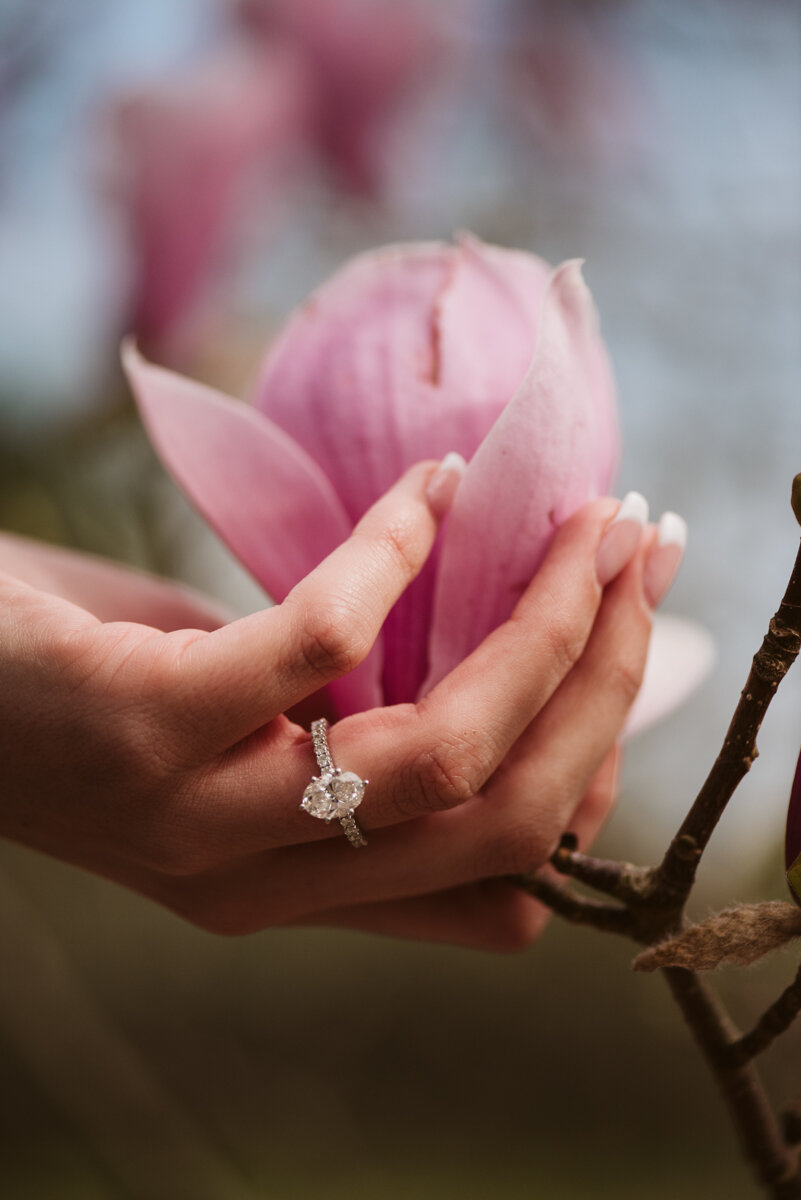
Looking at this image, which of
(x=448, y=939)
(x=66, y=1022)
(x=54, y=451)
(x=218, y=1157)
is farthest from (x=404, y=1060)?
(x=448, y=939)

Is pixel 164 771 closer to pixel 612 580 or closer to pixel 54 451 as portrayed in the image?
pixel 612 580

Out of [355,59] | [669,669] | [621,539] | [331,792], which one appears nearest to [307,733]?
[331,792]

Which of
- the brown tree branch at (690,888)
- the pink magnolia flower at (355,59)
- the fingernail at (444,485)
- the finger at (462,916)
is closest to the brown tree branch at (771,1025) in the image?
the brown tree branch at (690,888)

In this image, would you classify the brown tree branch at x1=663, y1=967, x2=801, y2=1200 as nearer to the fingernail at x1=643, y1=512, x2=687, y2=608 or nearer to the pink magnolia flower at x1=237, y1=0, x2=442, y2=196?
the fingernail at x1=643, y1=512, x2=687, y2=608

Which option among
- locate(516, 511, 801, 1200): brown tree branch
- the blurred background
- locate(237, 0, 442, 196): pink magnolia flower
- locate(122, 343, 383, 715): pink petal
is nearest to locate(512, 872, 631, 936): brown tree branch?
locate(516, 511, 801, 1200): brown tree branch

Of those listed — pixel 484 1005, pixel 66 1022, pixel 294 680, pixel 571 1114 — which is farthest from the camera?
pixel 484 1005
